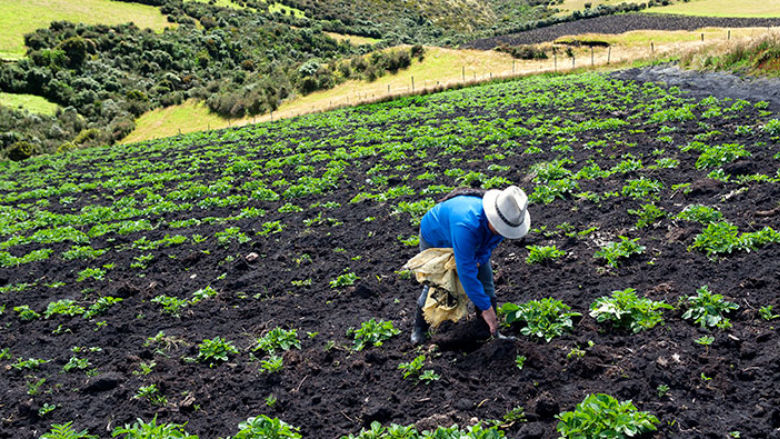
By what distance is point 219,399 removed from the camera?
5.95 meters

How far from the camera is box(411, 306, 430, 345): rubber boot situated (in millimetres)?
6375

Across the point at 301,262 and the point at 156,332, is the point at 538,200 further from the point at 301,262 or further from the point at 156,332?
the point at 156,332

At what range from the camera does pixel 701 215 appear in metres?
8.31

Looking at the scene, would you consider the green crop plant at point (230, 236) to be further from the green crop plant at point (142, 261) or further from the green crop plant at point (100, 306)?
the green crop plant at point (100, 306)

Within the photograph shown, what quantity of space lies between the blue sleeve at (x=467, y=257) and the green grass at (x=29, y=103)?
191ft

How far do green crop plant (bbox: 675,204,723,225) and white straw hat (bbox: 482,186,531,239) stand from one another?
507cm

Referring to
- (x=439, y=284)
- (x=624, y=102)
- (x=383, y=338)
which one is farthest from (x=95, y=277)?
(x=624, y=102)

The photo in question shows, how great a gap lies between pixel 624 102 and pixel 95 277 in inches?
807

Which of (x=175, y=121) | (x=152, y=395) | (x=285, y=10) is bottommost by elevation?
(x=152, y=395)

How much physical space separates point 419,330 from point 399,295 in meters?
1.58

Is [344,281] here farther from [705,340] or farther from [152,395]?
[705,340]

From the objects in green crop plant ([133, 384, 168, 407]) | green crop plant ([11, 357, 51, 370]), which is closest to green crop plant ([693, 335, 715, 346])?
green crop plant ([133, 384, 168, 407])

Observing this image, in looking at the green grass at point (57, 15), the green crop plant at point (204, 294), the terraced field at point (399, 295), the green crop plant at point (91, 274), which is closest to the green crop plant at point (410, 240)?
the terraced field at point (399, 295)

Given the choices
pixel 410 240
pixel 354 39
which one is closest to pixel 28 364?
pixel 410 240
